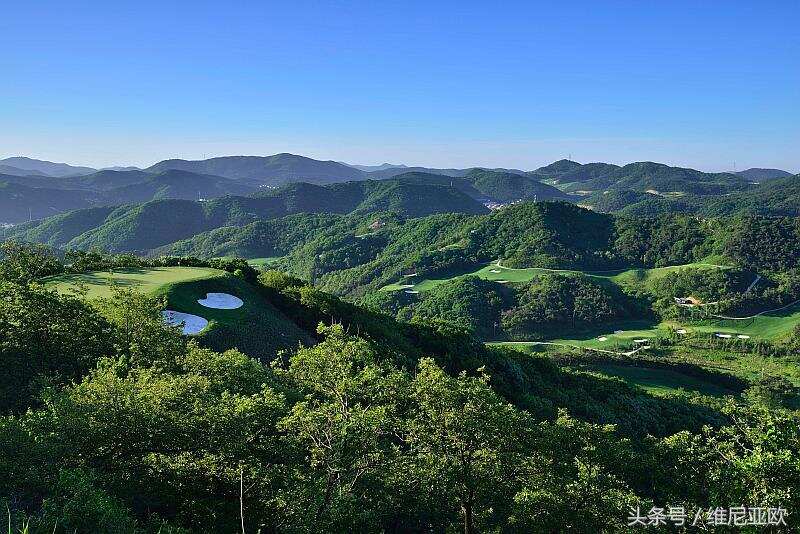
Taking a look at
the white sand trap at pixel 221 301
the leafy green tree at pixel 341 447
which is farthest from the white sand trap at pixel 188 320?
the leafy green tree at pixel 341 447

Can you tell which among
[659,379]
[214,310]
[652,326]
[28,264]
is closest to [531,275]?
[652,326]

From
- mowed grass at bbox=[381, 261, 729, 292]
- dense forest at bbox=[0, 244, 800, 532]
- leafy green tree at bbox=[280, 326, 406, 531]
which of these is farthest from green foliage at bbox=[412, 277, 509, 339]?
leafy green tree at bbox=[280, 326, 406, 531]

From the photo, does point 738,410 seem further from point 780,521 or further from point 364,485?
point 364,485

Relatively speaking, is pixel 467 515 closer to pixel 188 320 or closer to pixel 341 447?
pixel 341 447

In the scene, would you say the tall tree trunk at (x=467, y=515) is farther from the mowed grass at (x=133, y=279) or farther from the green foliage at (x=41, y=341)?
the mowed grass at (x=133, y=279)

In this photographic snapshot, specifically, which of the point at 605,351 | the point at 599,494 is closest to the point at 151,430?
the point at 599,494

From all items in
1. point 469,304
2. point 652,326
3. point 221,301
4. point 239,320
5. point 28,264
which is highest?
point 28,264
